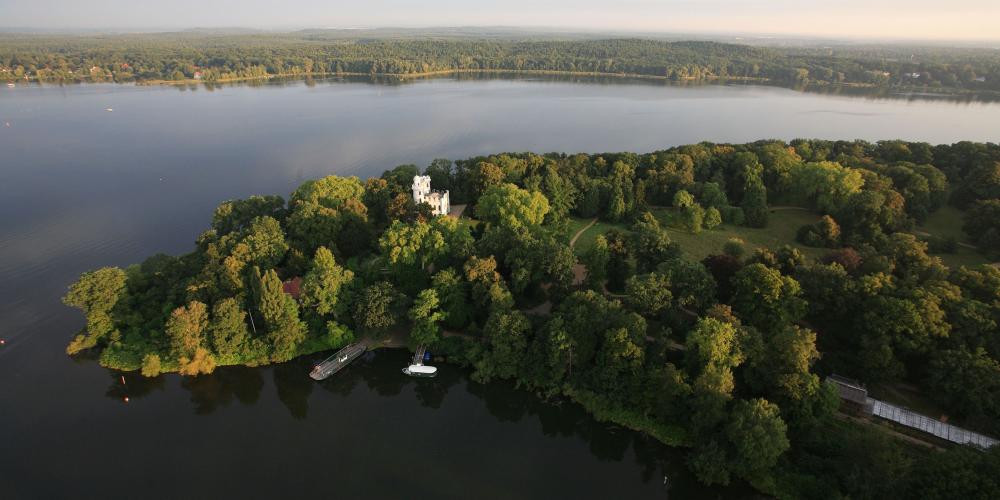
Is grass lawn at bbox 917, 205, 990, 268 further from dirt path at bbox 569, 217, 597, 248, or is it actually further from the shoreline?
the shoreline

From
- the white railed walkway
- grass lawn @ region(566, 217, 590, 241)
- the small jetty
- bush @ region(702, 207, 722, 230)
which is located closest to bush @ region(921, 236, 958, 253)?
bush @ region(702, 207, 722, 230)

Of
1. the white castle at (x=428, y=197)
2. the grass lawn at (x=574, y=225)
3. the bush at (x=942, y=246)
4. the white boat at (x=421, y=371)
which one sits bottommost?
the white boat at (x=421, y=371)

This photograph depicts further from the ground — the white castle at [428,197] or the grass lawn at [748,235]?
the white castle at [428,197]

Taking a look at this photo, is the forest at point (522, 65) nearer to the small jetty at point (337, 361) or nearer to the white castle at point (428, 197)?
the white castle at point (428, 197)

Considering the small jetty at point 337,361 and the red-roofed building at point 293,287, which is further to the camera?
the red-roofed building at point 293,287

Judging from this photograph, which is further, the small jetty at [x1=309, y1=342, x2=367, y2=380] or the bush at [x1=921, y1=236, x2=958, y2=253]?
the bush at [x1=921, y1=236, x2=958, y2=253]

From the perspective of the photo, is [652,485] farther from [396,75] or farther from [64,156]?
[396,75]

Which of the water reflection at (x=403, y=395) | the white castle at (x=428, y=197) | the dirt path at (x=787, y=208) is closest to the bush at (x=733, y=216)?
the dirt path at (x=787, y=208)
